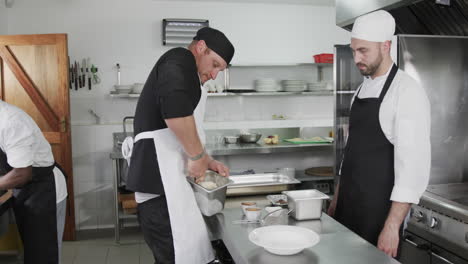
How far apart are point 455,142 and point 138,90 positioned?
3400 mm

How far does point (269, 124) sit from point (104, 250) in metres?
2.52

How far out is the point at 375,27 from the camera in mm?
1982

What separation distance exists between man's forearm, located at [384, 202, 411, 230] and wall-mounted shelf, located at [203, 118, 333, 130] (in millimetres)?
3684

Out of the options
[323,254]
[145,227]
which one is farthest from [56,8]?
[323,254]

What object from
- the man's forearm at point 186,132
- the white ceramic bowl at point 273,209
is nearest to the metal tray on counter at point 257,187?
the white ceramic bowl at point 273,209

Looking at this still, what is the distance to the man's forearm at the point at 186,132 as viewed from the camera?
1.79 metres

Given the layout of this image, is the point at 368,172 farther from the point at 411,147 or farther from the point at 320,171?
the point at 320,171

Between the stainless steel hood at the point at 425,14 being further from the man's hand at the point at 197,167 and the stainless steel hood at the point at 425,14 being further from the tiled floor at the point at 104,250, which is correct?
the tiled floor at the point at 104,250

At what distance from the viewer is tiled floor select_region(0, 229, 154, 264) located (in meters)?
4.20

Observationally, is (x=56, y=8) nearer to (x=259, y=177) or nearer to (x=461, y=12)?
(x=259, y=177)

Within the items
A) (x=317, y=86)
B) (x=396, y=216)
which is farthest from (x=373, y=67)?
(x=317, y=86)

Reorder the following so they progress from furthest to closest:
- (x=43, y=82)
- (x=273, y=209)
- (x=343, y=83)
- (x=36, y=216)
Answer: (x=43, y=82) < (x=343, y=83) < (x=36, y=216) < (x=273, y=209)

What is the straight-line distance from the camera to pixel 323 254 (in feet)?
5.27

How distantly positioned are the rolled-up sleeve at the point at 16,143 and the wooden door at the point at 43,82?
6.66 ft
